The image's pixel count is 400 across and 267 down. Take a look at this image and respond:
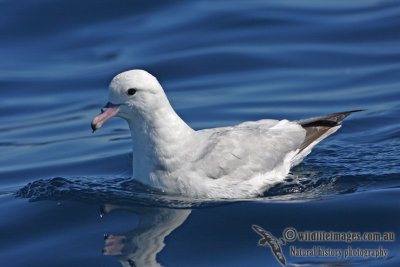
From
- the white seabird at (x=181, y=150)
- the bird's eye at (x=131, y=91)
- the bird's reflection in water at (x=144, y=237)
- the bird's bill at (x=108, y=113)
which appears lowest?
the bird's reflection in water at (x=144, y=237)

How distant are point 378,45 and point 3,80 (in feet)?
25.4

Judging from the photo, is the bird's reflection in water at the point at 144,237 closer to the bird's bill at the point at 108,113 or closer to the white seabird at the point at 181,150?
the white seabird at the point at 181,150

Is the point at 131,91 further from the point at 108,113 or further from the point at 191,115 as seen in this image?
the point at 191,115

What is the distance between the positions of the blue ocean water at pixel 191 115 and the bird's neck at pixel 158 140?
0.30 meters

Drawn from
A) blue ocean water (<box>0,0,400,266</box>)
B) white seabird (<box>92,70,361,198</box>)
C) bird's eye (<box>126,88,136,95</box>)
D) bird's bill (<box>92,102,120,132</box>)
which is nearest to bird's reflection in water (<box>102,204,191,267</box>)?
blue ocean water (<box>0,0,400,266</box>)

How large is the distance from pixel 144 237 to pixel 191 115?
5.06 metres

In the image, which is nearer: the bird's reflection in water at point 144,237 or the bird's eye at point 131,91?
the bird's reflection in water at point 144,237

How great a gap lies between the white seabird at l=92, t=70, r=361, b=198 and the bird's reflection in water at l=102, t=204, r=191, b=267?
0.33 meters

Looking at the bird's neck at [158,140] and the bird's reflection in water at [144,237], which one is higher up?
the bird's neck at [158,140]

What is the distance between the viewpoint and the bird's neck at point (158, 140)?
6.99 meters

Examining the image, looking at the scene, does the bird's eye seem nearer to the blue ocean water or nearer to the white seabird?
the white seabird

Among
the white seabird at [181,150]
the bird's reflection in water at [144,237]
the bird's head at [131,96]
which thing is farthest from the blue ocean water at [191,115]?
the bird's head at [131,96]

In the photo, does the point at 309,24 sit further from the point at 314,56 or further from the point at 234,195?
the point at 234,195

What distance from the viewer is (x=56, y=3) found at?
15.3 meters
